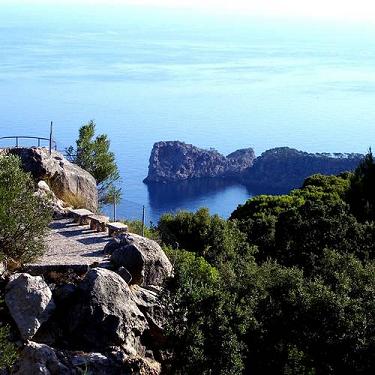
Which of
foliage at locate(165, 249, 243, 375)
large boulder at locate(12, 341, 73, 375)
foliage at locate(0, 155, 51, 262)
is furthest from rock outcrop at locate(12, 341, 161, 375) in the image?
foliage at locate(0, 155, 51, 262)

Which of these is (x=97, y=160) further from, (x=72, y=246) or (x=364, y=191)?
(x=72, y=246)

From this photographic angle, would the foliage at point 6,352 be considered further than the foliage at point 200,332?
No

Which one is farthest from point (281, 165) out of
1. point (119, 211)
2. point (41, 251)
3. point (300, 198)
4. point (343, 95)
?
point (343, 95)

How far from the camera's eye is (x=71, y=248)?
63.3ft

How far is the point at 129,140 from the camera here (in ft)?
412

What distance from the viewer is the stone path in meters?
16.3

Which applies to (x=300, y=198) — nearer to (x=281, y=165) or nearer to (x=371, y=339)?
(x=371, y=339)

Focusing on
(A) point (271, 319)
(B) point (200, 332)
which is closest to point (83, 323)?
(B) point (200, 332)


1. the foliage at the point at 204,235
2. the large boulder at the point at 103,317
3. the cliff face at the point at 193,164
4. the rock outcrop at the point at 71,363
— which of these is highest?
the large boulder at the point at 103,317

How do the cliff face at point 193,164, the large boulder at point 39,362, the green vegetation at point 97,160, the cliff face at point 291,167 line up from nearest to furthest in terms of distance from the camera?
the large boulder at point 39,362
the green vegetation at point 97,160
the cliff face at point 291,167
the cliff face at point 193,164

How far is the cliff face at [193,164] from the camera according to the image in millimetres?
101875

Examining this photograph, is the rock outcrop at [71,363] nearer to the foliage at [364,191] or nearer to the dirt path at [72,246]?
the dirt path at [72,246]

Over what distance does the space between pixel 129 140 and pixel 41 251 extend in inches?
4310

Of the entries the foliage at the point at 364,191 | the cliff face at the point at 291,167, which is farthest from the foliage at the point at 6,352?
the cliff face at the point at 291,167
